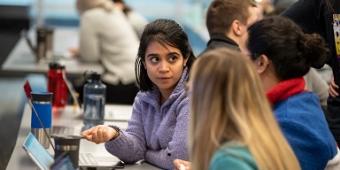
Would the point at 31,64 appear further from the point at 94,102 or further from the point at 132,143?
the point at 132,143

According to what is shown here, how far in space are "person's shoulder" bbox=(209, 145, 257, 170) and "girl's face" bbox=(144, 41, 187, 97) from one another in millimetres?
1130

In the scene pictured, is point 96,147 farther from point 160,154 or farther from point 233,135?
point 233,135

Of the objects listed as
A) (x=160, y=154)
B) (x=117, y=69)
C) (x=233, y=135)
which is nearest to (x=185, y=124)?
(x=160, y=154)

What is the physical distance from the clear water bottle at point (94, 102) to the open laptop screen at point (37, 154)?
1.05 meters

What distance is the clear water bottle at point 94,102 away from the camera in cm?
376

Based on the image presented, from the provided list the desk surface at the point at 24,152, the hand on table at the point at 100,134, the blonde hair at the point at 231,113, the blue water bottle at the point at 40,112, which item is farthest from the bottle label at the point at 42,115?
the blonde hair at the point at 231,113

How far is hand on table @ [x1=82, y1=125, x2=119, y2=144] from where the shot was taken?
2.82 meters

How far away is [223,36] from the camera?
3645 millimetres

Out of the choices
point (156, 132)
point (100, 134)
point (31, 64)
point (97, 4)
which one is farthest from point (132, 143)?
point (97, 4)

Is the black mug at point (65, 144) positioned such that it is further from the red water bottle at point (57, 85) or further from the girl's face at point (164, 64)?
the red water bottle at point (57, 85)

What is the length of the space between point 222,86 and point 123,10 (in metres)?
5.37

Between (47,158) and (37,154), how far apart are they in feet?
0.23

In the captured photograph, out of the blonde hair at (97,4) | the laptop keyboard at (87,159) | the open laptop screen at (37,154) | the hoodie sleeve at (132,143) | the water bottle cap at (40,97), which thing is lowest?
the laptop keyboard at (87,159)

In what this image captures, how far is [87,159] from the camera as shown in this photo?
2.98 meters
